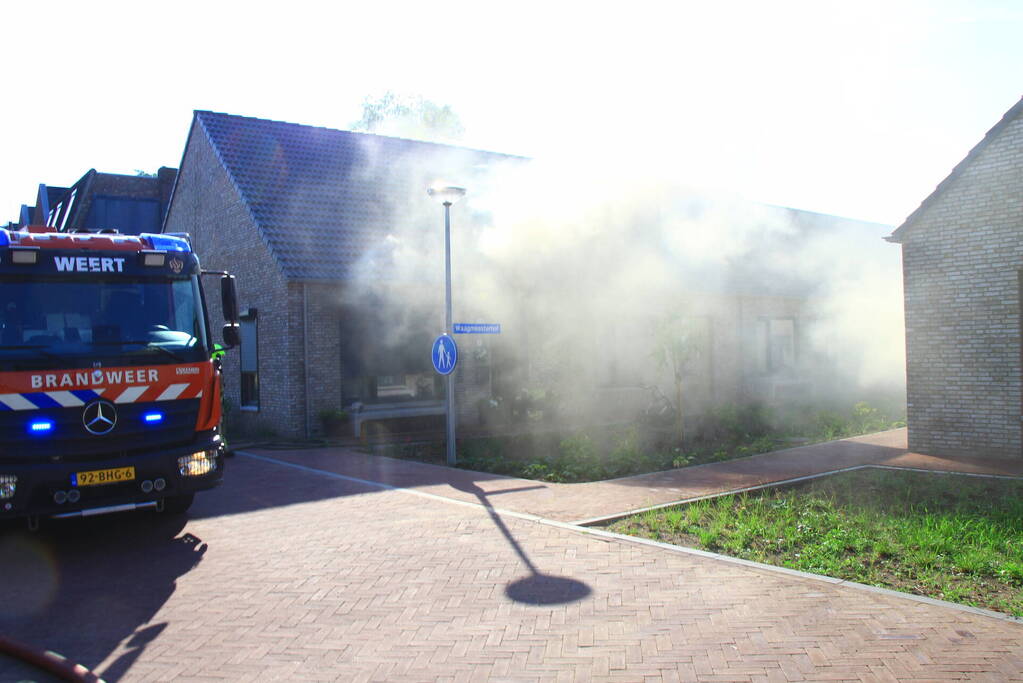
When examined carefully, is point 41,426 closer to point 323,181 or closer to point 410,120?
point 323,181

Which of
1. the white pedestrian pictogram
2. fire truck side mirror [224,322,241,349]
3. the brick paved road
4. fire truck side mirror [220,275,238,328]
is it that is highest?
fire truck side mirror [220,275,238,328]

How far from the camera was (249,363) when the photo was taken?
50.5 ft

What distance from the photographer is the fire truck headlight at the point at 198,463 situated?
636 cm

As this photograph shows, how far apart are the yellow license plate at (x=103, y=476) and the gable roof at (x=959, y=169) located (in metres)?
9.69

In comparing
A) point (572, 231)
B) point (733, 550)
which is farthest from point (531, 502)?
point (572, 231)

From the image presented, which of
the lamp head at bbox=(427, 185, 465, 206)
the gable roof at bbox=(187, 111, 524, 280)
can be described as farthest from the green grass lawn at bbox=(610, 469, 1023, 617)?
the gable roof at bbox=(187, 111, 524, 280)

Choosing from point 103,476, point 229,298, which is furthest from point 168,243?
point 103,476

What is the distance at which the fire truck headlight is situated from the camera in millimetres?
6355

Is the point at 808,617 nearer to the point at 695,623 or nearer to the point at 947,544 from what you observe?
the point at 695,623

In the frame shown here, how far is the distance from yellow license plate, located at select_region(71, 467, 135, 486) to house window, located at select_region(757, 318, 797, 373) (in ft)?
55.3

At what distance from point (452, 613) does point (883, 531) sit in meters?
3.71

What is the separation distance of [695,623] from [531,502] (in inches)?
140

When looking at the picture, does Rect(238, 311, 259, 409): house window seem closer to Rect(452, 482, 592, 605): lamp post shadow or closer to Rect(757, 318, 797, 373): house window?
Rect(452, 482, 592, 605): lamp post shadow

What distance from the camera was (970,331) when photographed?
32.8ft
